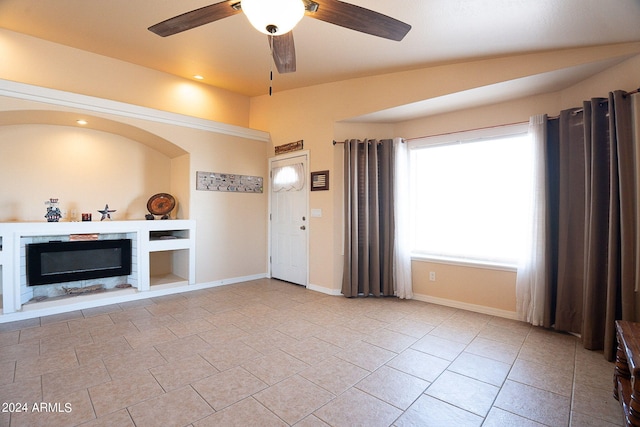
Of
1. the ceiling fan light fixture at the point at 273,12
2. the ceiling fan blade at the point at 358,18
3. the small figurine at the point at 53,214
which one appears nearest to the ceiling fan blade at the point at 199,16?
the ceiling fan light fixture at the point at 273,12

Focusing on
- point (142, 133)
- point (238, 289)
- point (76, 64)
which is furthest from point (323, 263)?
point (76, 64)

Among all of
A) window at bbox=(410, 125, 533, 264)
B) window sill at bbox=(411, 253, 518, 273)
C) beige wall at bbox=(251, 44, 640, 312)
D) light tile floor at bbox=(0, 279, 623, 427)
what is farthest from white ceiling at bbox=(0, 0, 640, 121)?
light tile floor at bbox=(0, 279, 623, 427)

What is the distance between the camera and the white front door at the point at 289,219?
4555 millimetres

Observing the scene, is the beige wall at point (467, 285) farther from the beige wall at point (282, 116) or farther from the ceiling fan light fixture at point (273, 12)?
the ceiling fan light fixture at point (273, 12)

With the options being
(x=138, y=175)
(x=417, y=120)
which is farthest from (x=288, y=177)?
(x=138, y=175)

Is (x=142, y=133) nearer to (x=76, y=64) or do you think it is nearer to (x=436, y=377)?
(x=76, y=64)

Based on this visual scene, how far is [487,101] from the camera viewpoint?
328 cm

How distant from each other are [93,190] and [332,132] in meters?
3.39

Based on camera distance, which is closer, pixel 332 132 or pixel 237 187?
pixel 332 132

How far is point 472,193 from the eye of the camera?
3.51 metres

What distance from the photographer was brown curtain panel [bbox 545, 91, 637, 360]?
7.60ft

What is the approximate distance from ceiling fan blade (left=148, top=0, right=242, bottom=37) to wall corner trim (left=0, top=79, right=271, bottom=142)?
→ 7.24 feet

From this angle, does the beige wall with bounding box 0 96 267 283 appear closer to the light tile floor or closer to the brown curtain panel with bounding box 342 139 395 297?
the light tile floor

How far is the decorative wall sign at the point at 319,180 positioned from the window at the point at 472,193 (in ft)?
3.84
